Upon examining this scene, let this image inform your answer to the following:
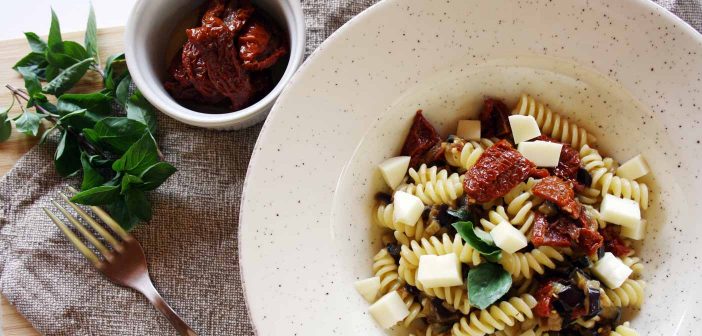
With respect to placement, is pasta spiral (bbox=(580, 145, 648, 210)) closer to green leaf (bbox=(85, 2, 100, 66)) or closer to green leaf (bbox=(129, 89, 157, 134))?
green leaf (bbox=(129, 89, 157, 134))

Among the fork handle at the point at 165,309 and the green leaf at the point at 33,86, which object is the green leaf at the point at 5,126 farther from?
the fork handle at the point at 165,309

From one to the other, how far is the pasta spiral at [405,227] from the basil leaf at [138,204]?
0.99 meters

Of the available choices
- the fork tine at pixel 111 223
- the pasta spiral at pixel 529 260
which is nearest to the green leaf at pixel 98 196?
the fork tine at pixel 111 223

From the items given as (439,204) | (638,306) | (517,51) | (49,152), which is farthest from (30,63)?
(638,306)

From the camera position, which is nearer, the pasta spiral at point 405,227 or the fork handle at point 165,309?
the pasta spiral at point 405,227

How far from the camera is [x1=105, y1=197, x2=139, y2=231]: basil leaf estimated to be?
2721mm

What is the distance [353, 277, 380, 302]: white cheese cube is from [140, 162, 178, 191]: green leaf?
3.08 feet

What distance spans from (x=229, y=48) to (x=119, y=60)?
632 millimetres

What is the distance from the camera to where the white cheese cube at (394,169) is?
7.98ft

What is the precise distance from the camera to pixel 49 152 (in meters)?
2.88

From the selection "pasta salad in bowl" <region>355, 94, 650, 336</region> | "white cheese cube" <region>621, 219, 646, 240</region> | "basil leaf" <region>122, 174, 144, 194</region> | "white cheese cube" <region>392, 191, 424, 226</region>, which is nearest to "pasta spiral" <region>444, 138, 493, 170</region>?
"pasta salad in bowl" <region>355, 94, 650, 336</region>

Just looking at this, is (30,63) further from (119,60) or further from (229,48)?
(229,48)

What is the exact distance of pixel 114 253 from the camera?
110 inches

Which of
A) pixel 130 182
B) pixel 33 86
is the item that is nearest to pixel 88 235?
pixel 130 182
